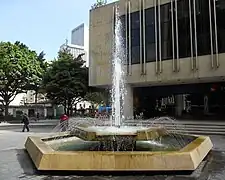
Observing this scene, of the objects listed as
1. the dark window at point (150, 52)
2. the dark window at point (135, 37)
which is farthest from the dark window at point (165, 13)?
the dark window at point (135, 37)

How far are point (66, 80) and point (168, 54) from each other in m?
12.1

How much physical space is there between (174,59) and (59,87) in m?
13.5

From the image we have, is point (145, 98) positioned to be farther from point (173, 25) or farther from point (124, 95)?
point (173, 25)

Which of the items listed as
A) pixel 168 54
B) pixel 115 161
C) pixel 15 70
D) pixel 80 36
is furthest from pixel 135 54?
pixel 80 36

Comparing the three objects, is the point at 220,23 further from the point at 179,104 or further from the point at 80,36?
the point at 80,36

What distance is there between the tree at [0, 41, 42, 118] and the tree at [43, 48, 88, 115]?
→ 485 centimetres

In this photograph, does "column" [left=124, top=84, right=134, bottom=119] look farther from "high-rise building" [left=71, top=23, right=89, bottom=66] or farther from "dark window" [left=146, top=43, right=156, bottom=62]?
"high-rise building" [left=71, top=23, right=89, bottom=66]

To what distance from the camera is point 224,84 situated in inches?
935

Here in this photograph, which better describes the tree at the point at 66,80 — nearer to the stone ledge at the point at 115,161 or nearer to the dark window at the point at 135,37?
the dark window at the point at 135,37

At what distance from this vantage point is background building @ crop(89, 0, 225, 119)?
19516mm

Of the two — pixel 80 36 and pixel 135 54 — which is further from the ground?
pixel 80 36

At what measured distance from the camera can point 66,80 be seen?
29828 millimetres

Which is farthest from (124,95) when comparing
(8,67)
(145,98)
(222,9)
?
(8,67)

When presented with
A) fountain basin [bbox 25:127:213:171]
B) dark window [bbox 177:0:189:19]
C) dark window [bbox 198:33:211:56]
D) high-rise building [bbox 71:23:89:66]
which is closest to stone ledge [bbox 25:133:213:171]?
fountain basin [bbox 25:127:213:171]
